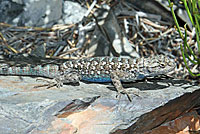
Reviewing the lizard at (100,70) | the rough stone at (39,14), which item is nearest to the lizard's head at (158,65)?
the lizard at (100,70)

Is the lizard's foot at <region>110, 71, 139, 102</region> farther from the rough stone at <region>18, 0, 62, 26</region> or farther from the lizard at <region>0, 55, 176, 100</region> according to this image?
the rough stone at <region>18, 0, 62, 26</region>

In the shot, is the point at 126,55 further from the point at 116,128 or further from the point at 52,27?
the point at 116,128

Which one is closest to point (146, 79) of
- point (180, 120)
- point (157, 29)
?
point (180, 120)

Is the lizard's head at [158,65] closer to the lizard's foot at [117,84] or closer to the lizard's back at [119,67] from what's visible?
the lizard's back at [119,67]

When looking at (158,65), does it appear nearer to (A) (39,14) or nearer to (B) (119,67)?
(B) (119,67)

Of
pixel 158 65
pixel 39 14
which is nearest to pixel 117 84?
pixel 158 65

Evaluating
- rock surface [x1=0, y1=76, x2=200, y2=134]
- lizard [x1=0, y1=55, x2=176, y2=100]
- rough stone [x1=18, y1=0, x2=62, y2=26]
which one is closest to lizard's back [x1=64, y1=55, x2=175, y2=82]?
lizard [x1=0, y1=55, x2=176, y2=100]

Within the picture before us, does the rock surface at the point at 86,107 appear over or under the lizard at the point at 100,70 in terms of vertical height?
under
